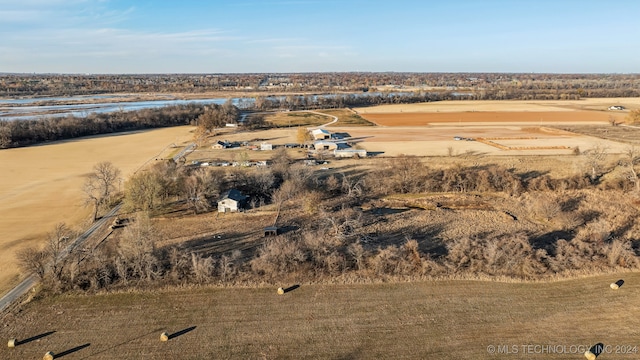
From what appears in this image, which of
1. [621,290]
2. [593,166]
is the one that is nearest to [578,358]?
[621,290]

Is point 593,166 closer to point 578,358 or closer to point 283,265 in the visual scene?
Result: point 578,358

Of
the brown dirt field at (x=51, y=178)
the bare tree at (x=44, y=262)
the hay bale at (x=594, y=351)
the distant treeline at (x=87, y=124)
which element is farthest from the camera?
the distant treeline at (x=87, y=124)

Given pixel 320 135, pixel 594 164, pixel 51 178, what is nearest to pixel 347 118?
pixel 320 135

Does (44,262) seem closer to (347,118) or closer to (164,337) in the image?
(164,337)

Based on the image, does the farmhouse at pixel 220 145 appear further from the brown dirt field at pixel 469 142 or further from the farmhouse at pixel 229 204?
the farmhouse at pixel 229 204

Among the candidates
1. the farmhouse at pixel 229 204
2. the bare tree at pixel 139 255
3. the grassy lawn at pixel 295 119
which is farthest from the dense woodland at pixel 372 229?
the grassy lawn at pixel 295 119

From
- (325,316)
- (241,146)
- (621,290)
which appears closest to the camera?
(325,316)

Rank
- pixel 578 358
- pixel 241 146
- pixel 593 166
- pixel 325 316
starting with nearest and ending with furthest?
pixel 578 358
pixel 325 316
pixel 593 166
pixel 241 146
